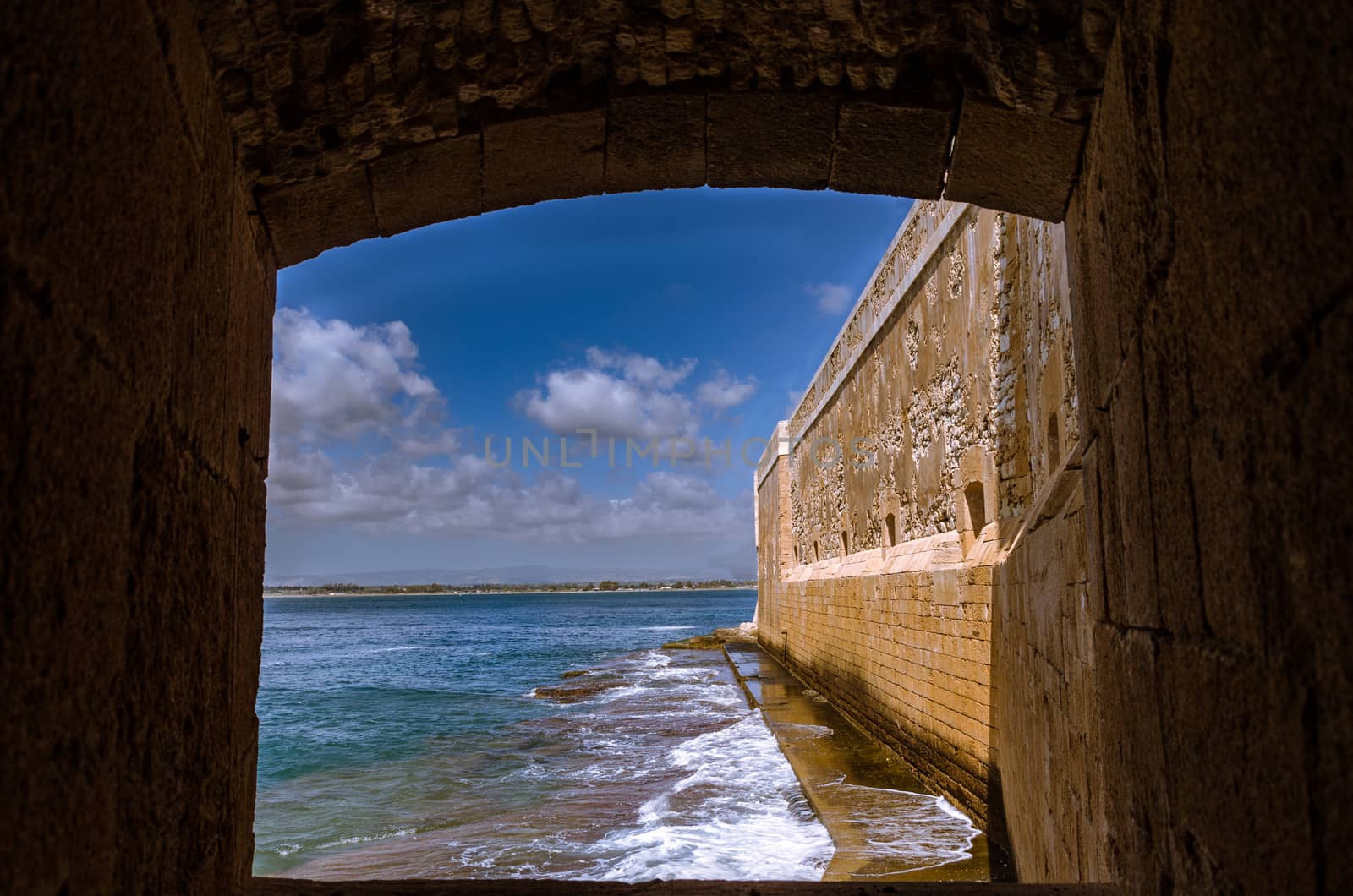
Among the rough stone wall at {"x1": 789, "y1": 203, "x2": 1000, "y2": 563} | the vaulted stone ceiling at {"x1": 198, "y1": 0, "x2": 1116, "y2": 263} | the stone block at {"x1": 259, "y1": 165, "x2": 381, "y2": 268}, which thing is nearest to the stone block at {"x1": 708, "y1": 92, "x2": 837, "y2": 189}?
the vaulted stone ceiling at {"x1": 198, "y1": 0, "x2": 1116, "y2": 263}

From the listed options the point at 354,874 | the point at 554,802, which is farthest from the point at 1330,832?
the point at 554,802

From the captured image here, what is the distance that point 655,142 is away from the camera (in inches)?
130

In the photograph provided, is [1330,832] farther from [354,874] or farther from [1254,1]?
[354,874]

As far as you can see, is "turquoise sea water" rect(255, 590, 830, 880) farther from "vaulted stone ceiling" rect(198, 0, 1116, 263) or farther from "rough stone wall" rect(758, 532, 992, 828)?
"vaulted stone ceiling" rect(198, 0, 1116, 263)

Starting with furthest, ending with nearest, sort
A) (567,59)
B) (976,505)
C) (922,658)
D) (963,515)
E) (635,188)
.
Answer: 1. (922,658)
2. (963,515)
3. (976,505)
4. (635,188)
5. (567,59)

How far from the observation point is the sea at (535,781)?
827cm

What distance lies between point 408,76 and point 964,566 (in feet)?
21.7

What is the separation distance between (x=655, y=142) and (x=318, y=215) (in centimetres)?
121

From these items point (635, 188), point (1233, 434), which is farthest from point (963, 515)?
point (1233, 434)

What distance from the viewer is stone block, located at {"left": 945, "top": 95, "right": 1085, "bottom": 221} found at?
290 cm

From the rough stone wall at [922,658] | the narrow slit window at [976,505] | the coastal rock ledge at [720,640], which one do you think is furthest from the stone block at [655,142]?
the coastal rock ledge at [720,640]

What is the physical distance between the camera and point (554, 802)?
1087cm

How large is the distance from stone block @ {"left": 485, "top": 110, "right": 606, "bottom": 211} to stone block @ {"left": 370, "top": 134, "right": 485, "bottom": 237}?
53 mm

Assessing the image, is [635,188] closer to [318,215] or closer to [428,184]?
[428,184]
